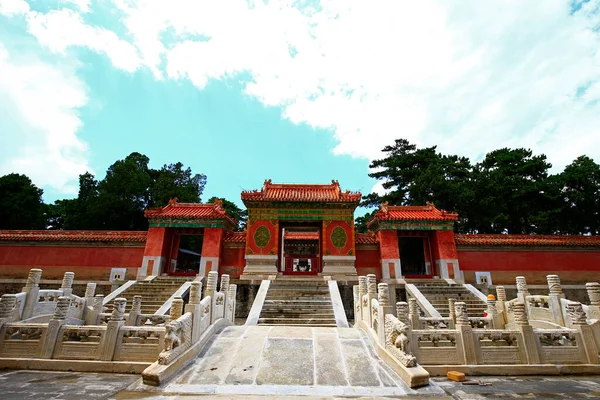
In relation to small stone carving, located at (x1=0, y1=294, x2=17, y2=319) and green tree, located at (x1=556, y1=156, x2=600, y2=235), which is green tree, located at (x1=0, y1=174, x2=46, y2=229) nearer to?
small stone carving, located at (x1=0, y1=294, x2=17, y2=319)

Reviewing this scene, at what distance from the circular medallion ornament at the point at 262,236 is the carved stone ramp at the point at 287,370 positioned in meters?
8.85

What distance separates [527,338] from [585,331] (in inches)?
56.4

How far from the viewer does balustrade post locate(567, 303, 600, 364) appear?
6.70 metres

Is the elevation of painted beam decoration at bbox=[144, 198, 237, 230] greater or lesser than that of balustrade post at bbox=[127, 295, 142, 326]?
greater

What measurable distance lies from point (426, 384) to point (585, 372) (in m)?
3.87

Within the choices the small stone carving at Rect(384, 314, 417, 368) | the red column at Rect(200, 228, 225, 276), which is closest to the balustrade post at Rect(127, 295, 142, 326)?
the small stone carving at Rect(384, 314, 417, 368)

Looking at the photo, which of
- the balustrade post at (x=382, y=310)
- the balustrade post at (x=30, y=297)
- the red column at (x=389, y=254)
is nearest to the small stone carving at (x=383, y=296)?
the balustrade post at (x=382, y=310)

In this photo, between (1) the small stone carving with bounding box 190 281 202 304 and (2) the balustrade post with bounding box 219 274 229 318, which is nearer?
(1) the small stone carving with bounding box 190 281 202 304

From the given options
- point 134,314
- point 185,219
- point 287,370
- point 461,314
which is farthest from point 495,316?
point 185,219

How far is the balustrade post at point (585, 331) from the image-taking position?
670cm

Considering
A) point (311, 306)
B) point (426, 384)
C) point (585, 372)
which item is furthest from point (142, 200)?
point (585, 372)

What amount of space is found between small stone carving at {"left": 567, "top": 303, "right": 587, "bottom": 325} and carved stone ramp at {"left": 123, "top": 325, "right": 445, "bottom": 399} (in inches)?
167

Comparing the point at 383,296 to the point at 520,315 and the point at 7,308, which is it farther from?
the point at 7,308

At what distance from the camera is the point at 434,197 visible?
24094 millimetres
